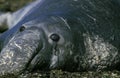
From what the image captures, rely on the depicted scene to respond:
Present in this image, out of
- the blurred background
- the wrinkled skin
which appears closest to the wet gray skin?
the wrinkled skin

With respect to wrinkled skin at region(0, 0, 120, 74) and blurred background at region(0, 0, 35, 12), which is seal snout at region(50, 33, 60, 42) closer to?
wrinkled skin at region(0, 0, 120, 74)

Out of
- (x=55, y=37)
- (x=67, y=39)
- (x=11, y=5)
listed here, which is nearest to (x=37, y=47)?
(x=55, y=37)

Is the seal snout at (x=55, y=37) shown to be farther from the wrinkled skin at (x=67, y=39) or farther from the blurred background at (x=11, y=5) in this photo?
the blurred background at (x=11, y=5)

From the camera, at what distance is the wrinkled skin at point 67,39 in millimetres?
5684

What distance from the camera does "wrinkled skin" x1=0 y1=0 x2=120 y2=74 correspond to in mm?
5684

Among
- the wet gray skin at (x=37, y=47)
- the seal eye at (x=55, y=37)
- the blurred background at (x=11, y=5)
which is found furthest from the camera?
the blurred background at (x=11, y=5)

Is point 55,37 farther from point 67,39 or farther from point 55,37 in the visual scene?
point 67,39

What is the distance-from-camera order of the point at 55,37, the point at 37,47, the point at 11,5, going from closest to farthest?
1. the point at 37,47
2. the point at 55,37
3. the point at 11,5

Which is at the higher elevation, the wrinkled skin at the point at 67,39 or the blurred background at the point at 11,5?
the blurred background at the point at 11,5

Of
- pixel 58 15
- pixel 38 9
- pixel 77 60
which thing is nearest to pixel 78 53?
pixel 77 60

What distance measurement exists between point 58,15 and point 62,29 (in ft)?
1.11

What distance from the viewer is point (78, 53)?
6.16m

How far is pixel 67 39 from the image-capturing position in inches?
238

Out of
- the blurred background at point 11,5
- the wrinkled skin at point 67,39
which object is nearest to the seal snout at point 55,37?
the wrinkled skin at point 67,39
